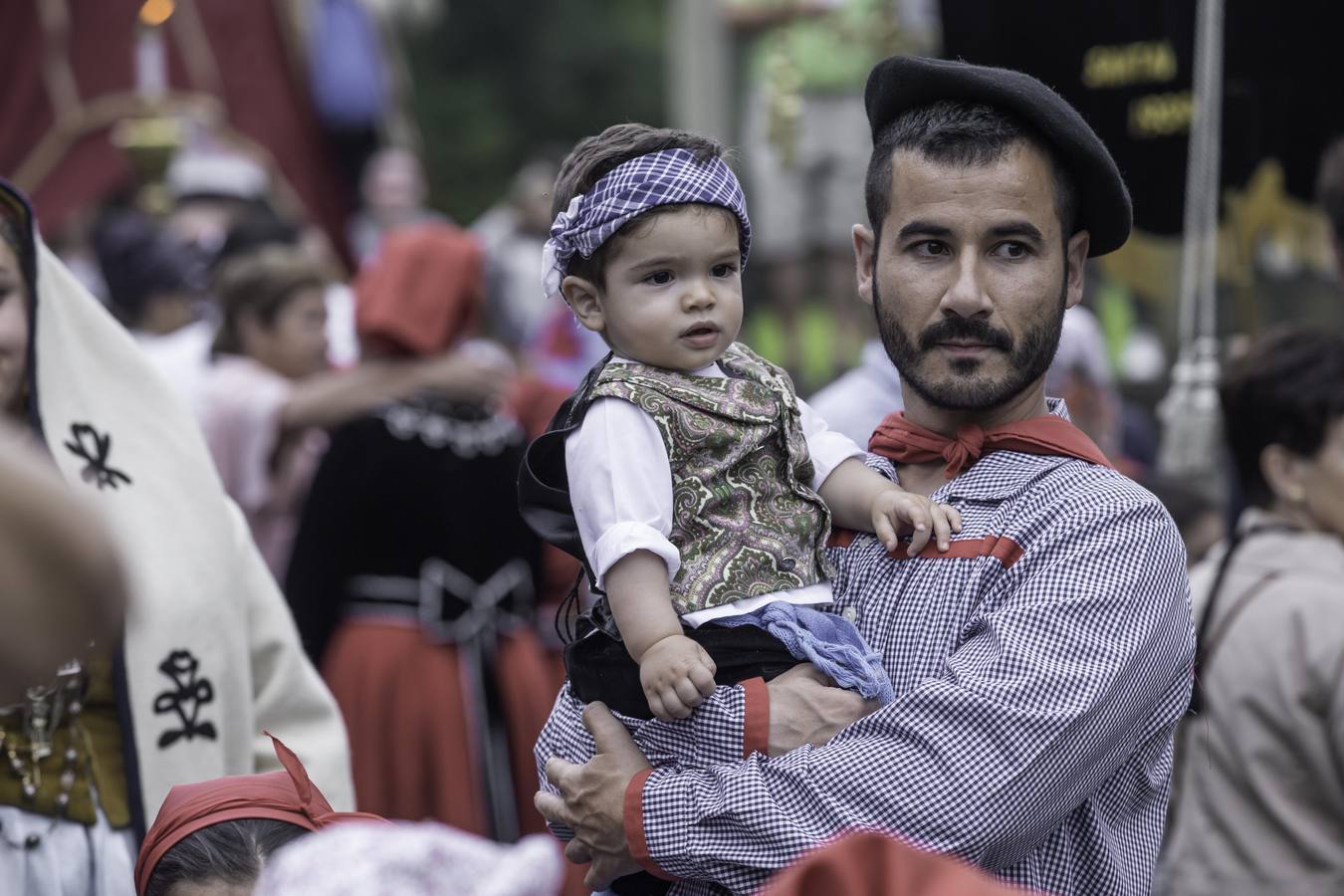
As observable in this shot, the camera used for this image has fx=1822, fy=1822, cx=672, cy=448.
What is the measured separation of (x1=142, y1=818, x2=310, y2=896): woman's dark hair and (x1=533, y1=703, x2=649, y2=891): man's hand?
43 cm

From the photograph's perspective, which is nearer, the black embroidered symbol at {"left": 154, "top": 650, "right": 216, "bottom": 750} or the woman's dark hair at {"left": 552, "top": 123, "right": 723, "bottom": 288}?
the woman's dark hair at {"left": 552, "top": 123, "right": 723, "bottom": 288}

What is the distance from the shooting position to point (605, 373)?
8.56 ft

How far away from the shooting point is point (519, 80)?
24.4m

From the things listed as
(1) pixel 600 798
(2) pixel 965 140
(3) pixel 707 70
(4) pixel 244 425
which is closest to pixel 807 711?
(1) pixel 600 798

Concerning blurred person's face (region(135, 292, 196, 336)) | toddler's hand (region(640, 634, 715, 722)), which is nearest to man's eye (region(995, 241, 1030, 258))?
toddler's hand (region(640, 634, 715, 722))

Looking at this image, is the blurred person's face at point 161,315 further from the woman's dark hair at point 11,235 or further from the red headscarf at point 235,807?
the red headscarf at point 235,807

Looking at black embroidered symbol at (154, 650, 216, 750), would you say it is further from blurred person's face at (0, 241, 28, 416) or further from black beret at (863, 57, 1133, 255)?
black beret at (863, 57, 1133, 255)

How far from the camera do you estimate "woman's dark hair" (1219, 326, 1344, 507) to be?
4152 millimetres

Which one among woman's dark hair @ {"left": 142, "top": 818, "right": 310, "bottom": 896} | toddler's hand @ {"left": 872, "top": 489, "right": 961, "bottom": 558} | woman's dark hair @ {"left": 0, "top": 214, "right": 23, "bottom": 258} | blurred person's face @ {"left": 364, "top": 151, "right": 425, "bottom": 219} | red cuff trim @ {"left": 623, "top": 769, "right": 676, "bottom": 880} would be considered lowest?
woman's dark hair @ {"left": 142, "top": 818, "right": 310, "bottom": 896}

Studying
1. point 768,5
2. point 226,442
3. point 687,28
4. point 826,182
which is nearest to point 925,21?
point 826,182

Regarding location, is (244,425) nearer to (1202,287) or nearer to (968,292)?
(1202,287)

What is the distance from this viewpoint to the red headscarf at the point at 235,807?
8.98 feet

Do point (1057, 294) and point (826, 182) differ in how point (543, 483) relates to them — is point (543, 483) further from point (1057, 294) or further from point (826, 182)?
point (826, 182)

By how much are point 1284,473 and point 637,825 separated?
2.33m
